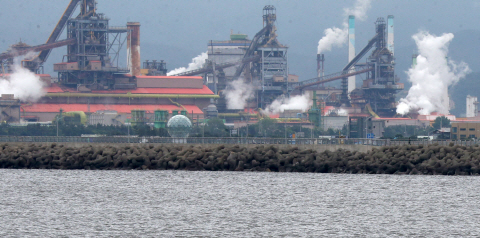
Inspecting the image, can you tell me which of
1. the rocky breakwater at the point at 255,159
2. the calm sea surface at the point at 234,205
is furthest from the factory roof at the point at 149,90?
the calm sea surface at the point at 234,205

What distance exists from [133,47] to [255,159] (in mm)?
141234

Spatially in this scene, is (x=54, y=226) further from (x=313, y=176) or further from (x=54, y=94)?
(x=54, y=94)

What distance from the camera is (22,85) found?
180 meters

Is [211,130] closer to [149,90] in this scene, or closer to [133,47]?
[149,90]

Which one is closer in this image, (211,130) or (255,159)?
(255,159)

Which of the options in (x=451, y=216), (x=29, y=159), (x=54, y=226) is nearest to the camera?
(x=54, y=226)

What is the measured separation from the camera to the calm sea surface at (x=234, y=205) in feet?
106

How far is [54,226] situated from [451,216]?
57.7 feet

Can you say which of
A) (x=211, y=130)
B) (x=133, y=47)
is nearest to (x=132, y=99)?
(x=133, y=47)

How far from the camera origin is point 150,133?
121 metres

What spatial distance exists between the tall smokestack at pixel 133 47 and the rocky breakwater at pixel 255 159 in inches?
5153

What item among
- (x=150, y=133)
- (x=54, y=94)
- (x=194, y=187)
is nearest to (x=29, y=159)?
(x=194, y=187)

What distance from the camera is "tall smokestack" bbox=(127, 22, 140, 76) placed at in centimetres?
19162

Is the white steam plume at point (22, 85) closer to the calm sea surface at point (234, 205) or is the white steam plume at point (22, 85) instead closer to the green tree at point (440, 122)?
the green tree at point (440, 122)
